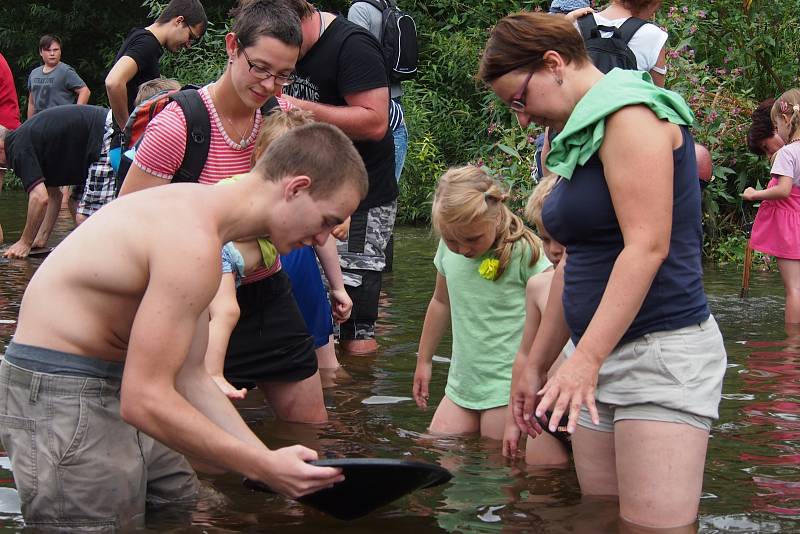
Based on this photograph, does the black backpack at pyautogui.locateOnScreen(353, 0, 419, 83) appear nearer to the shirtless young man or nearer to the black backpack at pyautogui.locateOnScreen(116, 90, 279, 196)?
the black backpack at pyautogui.locateOnScreen(116, 90, 279, 196)

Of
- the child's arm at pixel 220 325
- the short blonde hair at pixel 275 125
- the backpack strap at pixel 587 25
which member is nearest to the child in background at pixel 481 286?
the short blonde hair at pixel 275 125

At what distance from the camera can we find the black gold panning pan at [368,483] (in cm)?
325

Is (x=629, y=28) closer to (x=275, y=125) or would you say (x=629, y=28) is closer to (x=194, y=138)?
(x=275, y=125)

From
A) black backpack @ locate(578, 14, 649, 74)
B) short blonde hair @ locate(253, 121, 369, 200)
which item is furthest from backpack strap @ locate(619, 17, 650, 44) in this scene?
short blonde hair @ locate(253, 121, 369, 200)

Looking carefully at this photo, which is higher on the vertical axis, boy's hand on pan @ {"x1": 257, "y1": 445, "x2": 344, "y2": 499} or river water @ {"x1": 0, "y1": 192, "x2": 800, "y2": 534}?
boy's hand on pan @ {"x1": 257, "y1": 445, "x2": 344, "y2": 499}

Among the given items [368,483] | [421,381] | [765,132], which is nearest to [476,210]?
[421,381]

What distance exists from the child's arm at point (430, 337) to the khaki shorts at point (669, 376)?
174 centimetres

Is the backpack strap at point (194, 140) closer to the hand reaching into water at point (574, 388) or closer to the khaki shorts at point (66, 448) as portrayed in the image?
the khaki shorts at point (66, 448)

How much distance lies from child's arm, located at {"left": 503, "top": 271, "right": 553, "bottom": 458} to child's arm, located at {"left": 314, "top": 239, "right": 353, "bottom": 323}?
58.8 inches

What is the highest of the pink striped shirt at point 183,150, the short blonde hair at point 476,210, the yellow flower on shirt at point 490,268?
the pink striped shirt at point 183,150

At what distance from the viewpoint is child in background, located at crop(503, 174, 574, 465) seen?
169 inches

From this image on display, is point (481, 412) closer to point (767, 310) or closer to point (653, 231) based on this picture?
point (653, 231)

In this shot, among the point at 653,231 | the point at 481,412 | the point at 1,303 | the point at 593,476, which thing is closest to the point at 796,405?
the point at 481,412

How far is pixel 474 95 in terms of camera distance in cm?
1532
